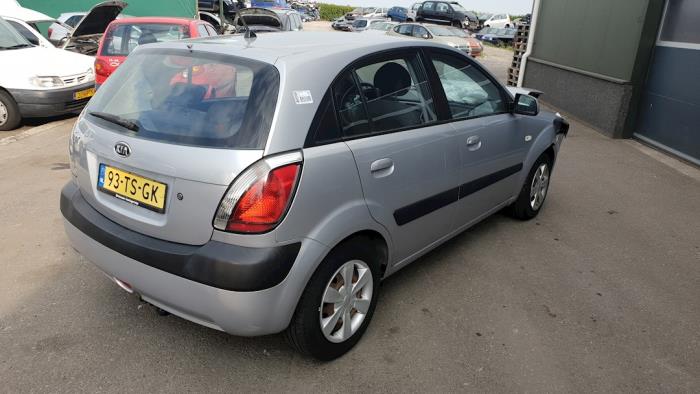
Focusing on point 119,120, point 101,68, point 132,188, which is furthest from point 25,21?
point 132,188

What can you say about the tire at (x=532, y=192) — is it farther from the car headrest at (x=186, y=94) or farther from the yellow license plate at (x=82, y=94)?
Answer: the yellow license plate at (x=82, y=94)

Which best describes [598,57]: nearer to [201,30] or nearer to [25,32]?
[201,30]

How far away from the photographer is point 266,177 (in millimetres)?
2146

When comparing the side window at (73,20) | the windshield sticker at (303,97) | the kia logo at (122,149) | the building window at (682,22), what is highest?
the building window at (682,22)

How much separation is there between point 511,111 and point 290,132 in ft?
7.30

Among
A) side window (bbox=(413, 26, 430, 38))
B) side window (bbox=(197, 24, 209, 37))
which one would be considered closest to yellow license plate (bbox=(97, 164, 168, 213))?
side window (bbox=(197, 24, 209, 37))

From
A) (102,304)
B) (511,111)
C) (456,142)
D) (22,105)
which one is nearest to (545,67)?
(511,111)

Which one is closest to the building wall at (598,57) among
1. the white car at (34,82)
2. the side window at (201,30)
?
the side window at (201,30)

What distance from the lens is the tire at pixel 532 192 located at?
4.39 metres

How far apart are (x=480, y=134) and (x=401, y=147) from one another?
3.01 feet

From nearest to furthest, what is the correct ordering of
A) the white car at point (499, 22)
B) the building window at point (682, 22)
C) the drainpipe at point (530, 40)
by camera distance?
1. the building window at point (682, 22)
2. the drainpipe at point (530, 40)
3. the white car at point (499, 22)

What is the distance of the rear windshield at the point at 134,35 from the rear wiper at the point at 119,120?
5.29 meters

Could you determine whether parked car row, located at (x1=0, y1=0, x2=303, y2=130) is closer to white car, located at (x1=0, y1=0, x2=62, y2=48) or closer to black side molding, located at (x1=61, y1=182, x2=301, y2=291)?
white car, located at (x1=0, y1=0, x2=62, y2=48)

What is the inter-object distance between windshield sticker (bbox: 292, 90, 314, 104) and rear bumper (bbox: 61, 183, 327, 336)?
25.0 inches
